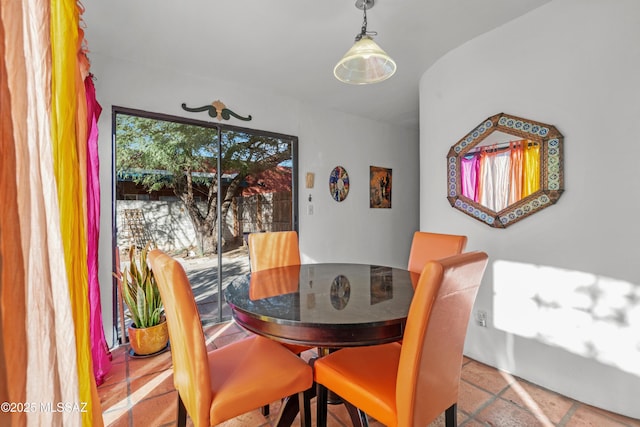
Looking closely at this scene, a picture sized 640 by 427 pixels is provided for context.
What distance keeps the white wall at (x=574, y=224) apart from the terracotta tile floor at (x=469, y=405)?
115mm

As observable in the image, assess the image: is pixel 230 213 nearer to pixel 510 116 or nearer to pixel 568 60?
pixel 510 116

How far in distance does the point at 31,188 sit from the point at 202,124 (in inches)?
103

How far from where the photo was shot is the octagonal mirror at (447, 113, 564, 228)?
76.9 inches

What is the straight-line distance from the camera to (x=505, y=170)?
2.18 meters

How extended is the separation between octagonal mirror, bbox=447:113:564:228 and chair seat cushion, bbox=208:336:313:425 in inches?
70.9

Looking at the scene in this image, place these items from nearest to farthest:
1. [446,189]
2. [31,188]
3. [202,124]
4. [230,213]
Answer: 1. [31,188]
2. [446,189]
3. [202,124]
4. [230,213]

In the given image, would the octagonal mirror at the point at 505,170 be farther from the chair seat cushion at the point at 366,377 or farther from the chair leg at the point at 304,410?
the chair leg at the point at 304,410

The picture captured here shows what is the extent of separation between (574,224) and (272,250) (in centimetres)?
204

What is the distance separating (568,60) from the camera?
73.6 inches

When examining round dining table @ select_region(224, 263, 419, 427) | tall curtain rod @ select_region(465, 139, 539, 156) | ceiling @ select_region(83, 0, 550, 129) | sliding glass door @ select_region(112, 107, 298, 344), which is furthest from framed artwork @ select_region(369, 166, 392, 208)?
round dining table @ select_region(224, 263, 419, 427)

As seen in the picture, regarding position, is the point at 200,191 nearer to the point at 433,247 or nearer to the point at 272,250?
the point at 272,250

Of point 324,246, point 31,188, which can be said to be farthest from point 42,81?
point 324,246

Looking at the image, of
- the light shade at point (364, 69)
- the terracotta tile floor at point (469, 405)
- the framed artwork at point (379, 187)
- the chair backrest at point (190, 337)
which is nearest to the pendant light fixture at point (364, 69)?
the light shade at point (364, 69)

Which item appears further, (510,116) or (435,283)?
(510,116)
